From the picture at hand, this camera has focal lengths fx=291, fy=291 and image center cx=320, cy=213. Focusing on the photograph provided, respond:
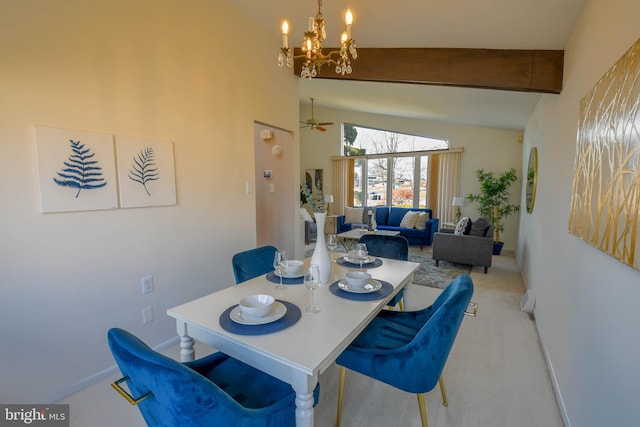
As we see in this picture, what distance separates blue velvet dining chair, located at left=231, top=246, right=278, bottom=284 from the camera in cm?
198

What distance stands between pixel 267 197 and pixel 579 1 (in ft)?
11.6

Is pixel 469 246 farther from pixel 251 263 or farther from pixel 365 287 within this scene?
pixel 251 263

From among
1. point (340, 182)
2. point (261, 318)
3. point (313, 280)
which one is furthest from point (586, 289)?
point (340, 182)

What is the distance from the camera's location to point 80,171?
5.79 ft

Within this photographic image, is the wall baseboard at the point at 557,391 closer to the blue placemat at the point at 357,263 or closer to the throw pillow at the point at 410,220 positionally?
the blue placemat at the point at 357,263

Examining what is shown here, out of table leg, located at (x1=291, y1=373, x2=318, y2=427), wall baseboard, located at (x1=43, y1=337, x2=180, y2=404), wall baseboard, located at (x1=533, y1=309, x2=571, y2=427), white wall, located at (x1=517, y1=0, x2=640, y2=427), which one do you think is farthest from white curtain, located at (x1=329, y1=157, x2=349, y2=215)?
table leg, located at (x1=291, y1=373, x2=318, y2=427)

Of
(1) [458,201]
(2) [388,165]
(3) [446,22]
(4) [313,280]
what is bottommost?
(4) [313,280]

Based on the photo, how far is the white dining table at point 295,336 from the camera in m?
1.02

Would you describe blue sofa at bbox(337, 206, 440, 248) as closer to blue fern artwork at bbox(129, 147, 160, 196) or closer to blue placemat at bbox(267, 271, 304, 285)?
blue placemat at bbox(267, 271, 304, 285)

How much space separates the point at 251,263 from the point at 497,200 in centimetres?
537

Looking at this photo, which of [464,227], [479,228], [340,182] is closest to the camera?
[479,228]

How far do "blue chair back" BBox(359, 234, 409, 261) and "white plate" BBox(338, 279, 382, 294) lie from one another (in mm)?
972

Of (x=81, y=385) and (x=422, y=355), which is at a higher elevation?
(x=422, y=355)

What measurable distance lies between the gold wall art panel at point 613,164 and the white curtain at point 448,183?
5027 mm
